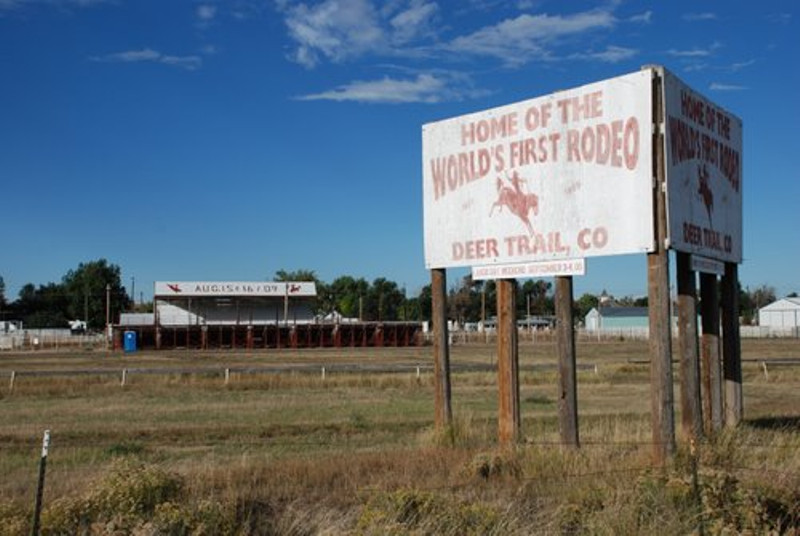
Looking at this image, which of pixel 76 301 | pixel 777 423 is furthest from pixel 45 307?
pixel 777 423

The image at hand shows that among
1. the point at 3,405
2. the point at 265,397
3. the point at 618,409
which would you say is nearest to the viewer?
the point at 618,409

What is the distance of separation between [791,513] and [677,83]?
5.25 m

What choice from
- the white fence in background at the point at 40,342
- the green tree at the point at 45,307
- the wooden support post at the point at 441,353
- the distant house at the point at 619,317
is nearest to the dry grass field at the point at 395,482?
the wooden support post at the point at 441,353

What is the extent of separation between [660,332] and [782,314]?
150 metres

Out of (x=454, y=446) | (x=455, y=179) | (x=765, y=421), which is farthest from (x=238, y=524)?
(x=765, y=421)

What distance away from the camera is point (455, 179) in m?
13.2

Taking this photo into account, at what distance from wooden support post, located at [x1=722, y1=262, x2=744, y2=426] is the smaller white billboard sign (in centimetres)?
311

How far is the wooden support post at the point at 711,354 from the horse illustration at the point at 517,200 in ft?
9.82

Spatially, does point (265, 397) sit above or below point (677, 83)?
below

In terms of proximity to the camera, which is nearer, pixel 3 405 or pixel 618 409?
pixel 618 409

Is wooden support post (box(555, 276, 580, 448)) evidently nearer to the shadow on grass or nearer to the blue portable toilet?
the shadow on grass

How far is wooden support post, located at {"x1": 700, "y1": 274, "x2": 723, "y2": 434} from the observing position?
41.5 feet

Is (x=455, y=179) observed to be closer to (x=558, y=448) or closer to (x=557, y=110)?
(x=557, y=110)

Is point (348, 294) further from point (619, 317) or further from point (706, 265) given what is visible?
point (706, 265)
